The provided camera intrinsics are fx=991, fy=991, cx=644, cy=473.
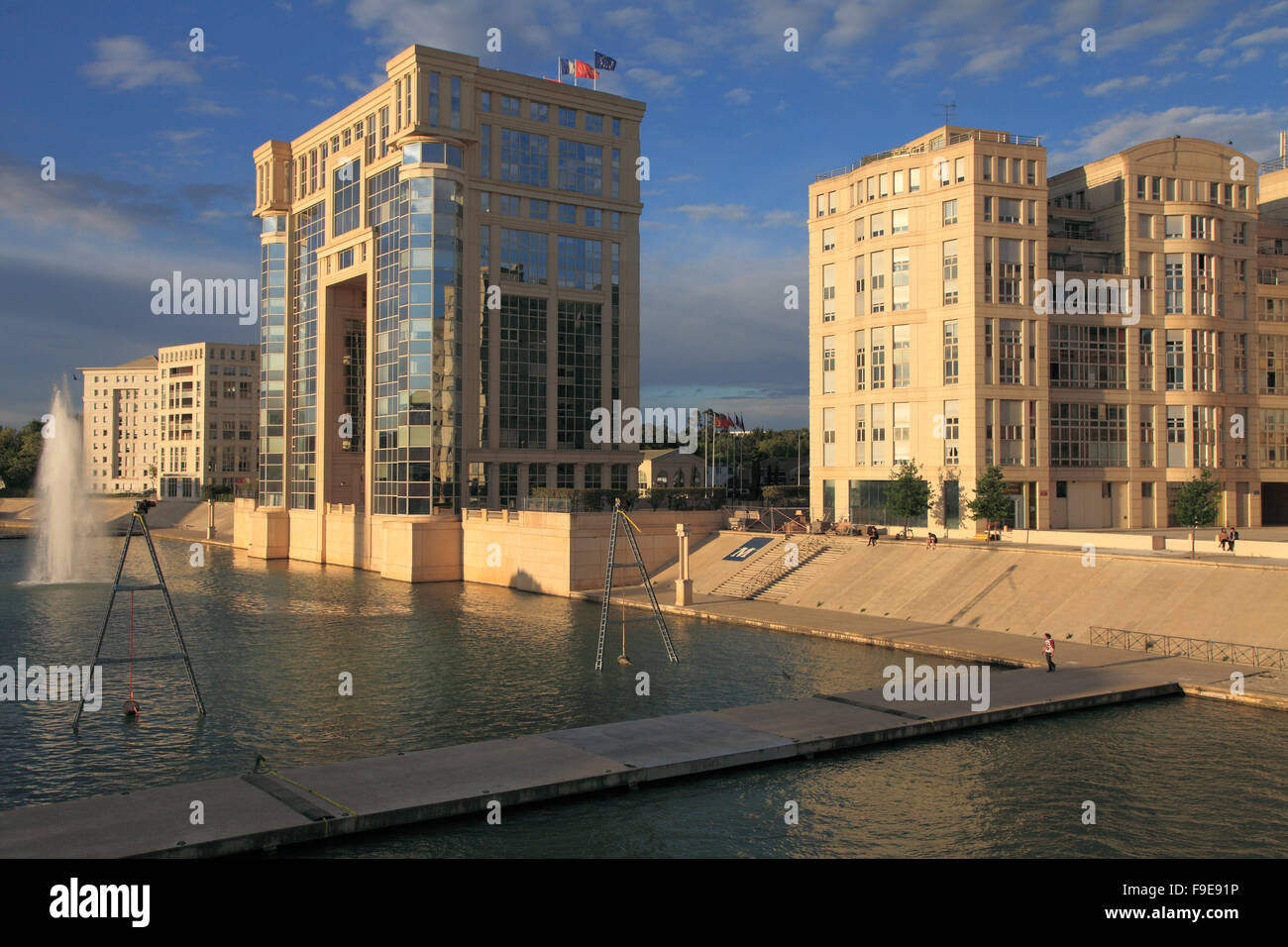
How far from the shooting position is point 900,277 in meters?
79.2

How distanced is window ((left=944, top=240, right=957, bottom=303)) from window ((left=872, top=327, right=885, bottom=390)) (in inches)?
245

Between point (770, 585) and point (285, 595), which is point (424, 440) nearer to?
point (285, 595)

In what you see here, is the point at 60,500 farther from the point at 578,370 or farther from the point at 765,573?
the point at 765,573

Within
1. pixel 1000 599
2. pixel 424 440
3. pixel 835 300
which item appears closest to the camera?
pixel 1000 599

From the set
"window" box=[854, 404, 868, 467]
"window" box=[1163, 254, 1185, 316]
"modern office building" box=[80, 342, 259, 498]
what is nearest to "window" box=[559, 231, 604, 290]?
"window" box=[854, 404, 868, 467]

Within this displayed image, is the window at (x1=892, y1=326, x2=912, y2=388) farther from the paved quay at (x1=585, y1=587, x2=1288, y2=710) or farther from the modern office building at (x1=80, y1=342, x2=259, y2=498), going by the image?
the modern office building at (x1=80, y1=342, x2=259, y2=498)

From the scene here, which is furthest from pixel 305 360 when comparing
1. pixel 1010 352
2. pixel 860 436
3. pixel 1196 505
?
pixel 1196 505

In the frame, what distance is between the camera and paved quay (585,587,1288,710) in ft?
108

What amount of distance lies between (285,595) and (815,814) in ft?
172

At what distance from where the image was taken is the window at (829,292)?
84.9 metres

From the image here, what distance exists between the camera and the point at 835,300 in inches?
3329

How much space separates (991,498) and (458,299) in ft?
139

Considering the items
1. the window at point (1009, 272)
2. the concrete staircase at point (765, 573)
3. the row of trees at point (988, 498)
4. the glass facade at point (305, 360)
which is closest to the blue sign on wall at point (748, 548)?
the concrete staircase at point (765, 573)
